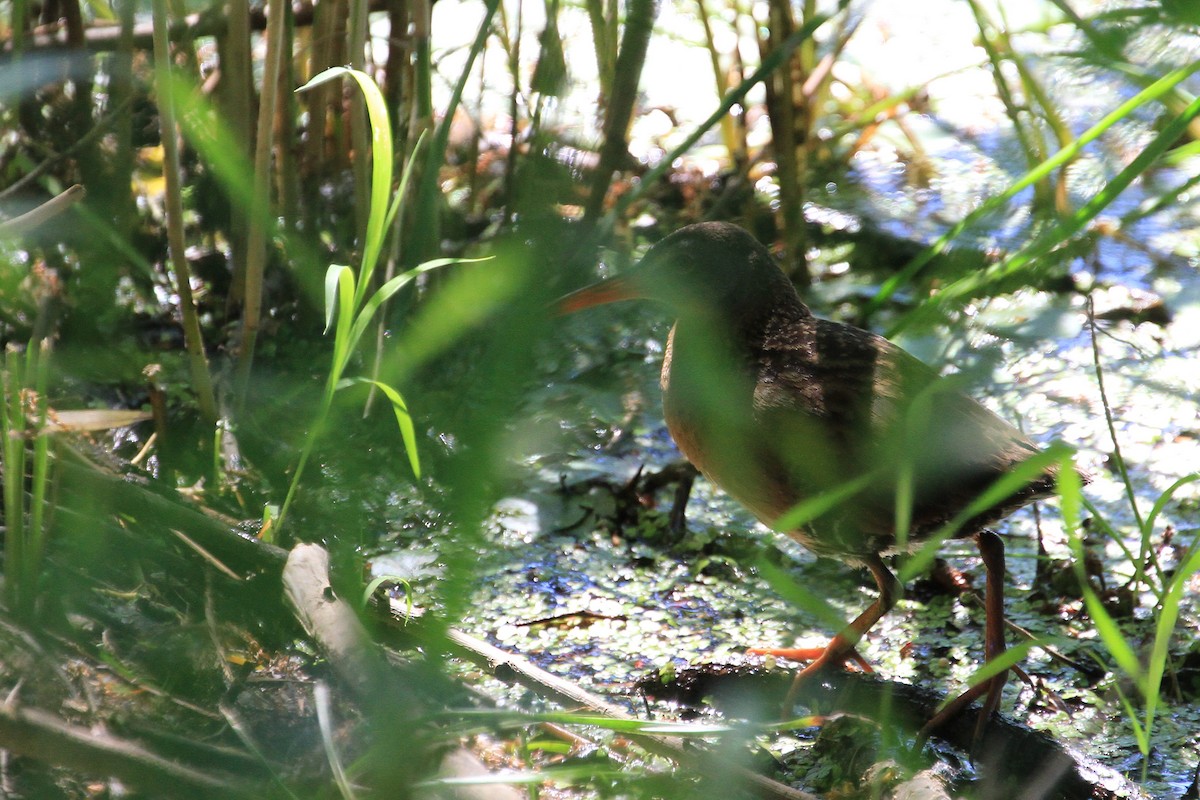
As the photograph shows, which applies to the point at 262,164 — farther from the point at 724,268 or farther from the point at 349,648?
the point at 349,648

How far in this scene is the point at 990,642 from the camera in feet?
7.93

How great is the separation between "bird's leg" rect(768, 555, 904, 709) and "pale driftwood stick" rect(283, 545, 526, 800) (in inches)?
39.2

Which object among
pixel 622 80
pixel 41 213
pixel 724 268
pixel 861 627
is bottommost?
pixel 861 627

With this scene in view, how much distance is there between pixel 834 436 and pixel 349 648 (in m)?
1.20

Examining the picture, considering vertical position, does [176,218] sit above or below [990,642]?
above

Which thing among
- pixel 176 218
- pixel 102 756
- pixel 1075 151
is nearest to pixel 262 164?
pixel 176 218

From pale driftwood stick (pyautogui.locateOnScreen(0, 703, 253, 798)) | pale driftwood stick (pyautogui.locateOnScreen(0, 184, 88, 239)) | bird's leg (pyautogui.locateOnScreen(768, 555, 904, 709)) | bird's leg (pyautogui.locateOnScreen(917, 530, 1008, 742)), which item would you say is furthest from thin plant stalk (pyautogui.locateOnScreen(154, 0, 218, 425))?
bird's leg (pyautogui.locateOnScreen(917, 530, 1008, 742))

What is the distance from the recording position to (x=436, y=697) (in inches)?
44.6

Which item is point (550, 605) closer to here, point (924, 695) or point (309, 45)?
point (924, 695)

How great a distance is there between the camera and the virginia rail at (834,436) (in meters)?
2.18

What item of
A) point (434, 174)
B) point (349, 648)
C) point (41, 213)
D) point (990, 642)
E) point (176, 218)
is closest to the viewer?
point (349, 648)

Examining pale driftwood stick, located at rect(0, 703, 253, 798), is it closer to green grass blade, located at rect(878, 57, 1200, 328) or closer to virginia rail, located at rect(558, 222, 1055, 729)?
virginia rail, located at rect(558, 222, 1055, 729)

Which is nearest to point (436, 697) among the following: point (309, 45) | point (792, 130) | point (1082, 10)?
point (1082, 10)

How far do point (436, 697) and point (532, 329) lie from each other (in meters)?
0.51
